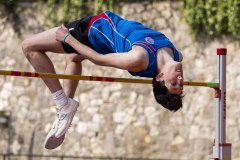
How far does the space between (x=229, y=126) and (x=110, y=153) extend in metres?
1.74

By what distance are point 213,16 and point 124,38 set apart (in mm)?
5699

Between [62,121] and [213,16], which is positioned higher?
[213,16]

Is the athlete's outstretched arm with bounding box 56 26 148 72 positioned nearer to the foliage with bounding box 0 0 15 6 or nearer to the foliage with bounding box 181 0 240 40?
the foliage with bounding box 181 0 240 40

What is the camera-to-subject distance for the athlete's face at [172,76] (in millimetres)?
7215

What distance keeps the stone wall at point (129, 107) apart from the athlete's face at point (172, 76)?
5289 mm

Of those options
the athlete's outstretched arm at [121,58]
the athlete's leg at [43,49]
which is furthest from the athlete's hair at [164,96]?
the athlete's leg at [43,49]

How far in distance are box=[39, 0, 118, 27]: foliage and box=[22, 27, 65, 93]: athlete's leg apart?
5.51 metres

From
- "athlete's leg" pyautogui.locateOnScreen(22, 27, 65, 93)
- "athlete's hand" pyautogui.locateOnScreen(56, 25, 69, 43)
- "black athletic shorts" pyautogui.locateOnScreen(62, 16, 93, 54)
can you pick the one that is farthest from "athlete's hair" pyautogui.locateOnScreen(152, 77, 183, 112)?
"athlete's leg" pyautogui.locateOnScreen(22, 27, 65, 93)

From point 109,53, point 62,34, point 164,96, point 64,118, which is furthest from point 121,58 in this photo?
point 64,118

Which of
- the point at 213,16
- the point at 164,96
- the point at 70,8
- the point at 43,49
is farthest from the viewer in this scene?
the point at 70,8

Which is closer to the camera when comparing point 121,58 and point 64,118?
point 121,58

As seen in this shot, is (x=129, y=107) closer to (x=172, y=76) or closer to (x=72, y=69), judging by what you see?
(x=72, y=69)

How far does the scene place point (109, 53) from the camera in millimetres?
7484

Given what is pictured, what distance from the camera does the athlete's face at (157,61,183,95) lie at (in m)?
7.21
